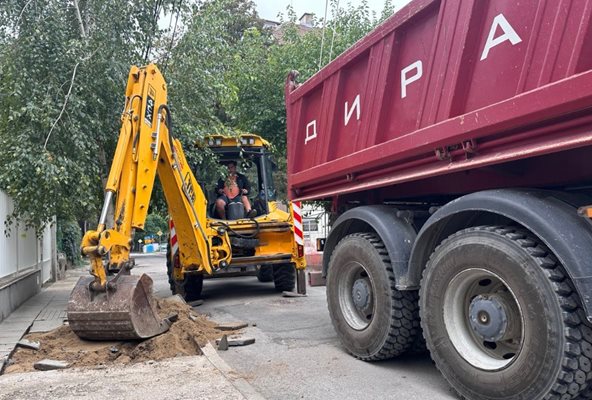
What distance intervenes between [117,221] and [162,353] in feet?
4.84

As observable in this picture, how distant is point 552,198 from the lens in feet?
10.4

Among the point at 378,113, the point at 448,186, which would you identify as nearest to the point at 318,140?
the point at 378,113

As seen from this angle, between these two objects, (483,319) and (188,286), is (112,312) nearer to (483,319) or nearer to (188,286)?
(483,319)

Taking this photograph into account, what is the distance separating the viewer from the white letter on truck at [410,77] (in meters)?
4.08

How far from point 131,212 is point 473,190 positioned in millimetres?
3625

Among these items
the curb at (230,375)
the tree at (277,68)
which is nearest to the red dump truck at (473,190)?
the curb at (230,375)

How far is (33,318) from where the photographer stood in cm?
762

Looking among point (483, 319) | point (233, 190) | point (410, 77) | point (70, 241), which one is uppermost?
point (410, 77)

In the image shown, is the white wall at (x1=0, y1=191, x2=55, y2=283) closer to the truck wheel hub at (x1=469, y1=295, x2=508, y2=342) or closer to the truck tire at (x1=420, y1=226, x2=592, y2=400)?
the truck tire at (x1=420, y1=226, x2=592, y2=400)

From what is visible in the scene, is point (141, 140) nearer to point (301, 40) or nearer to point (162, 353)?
point (162, 353)

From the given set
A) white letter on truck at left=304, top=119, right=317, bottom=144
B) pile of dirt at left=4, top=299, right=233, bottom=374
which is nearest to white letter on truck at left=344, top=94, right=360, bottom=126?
white letter on truck at left=304, top=119, right=317, bottom=144

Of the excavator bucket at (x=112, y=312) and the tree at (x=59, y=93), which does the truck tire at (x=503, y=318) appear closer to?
the excavator bucket at (x=112, y=312)

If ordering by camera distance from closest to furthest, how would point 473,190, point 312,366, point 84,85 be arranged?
point 473,190 < point 312,366 < point 84,85

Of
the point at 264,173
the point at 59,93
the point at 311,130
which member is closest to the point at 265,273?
the point at 264,173
